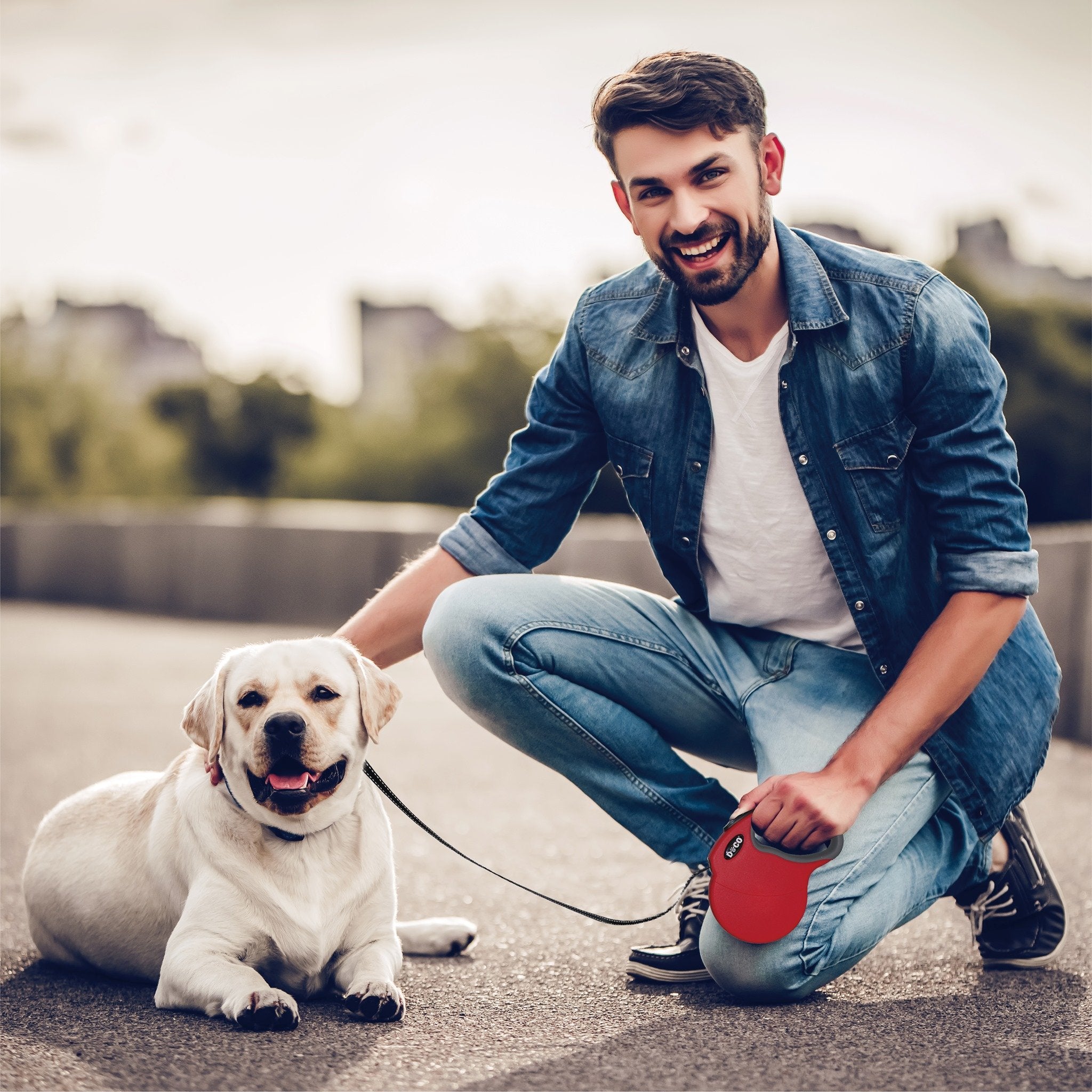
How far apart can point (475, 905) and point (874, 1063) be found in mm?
1484

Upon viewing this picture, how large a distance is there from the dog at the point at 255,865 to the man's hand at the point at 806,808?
809 millimetres

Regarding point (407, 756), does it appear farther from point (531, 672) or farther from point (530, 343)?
point (530, 343)

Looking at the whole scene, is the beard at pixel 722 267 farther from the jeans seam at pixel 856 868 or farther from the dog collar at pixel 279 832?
the dog collar at pixel 279 832

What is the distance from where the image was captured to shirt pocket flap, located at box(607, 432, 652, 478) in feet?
10.7

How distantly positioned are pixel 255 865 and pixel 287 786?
0.19 m

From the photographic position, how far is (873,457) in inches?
117

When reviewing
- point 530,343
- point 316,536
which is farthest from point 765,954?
point 530,343

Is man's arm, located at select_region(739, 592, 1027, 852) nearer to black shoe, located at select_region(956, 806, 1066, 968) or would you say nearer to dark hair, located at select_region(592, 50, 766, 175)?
black shoe, located at select_region(956, 806, 1066, 968)

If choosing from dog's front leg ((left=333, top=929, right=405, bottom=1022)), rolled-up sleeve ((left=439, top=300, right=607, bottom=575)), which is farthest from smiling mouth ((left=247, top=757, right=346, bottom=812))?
rolled-up sleeve ((left=439, top=300, right=607, bottom=575))

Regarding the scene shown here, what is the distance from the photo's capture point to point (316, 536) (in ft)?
40.3

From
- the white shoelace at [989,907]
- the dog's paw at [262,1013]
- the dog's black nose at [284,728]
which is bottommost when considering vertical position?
the white shoelace at [989,907]

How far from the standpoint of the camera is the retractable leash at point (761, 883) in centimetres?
265

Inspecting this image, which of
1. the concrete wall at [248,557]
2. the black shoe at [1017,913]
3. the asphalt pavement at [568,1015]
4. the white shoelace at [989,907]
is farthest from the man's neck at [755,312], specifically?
the concrete wall at [248,557]

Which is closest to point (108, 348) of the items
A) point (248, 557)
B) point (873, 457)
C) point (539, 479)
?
point (248, 557)
